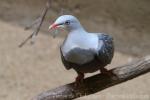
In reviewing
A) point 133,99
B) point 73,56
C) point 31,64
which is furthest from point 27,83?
point 73,56

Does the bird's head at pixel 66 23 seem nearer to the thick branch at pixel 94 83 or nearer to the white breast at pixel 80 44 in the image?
the white breast at pixel 80 44

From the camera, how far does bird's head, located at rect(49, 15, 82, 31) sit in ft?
2.06

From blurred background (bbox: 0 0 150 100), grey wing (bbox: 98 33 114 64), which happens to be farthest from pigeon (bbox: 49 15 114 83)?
blurred background (bbox: 0 0 150 100)

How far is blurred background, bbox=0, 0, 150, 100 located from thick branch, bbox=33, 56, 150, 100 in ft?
2.50

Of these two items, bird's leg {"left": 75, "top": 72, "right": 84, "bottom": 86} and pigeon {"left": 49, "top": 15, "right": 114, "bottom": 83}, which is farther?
bird's leg {"left": 75, "top": 72, "right": 84, "bottom": 86}

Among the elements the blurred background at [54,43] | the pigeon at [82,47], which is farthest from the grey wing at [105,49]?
the blurred background at [54,43]

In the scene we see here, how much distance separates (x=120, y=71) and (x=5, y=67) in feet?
3.36

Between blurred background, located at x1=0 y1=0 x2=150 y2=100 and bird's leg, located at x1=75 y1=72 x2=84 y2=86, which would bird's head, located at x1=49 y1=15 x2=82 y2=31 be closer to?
bird's leg, located at x1=75 y1=72 x2=84 y2=86

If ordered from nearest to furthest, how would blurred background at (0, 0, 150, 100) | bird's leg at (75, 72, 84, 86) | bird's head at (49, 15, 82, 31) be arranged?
bird's head at (49, 15, 82, 31) < bird's leg at (75, 72, 84, 86) < blurred background at (0, 0, 150, 100)

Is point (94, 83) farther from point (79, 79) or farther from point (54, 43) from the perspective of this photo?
point (54, 43)

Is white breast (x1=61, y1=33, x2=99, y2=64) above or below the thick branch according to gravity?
above

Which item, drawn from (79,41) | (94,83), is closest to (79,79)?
(94,83)

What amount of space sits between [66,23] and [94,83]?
0.62 ft

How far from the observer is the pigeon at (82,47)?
654 mm
